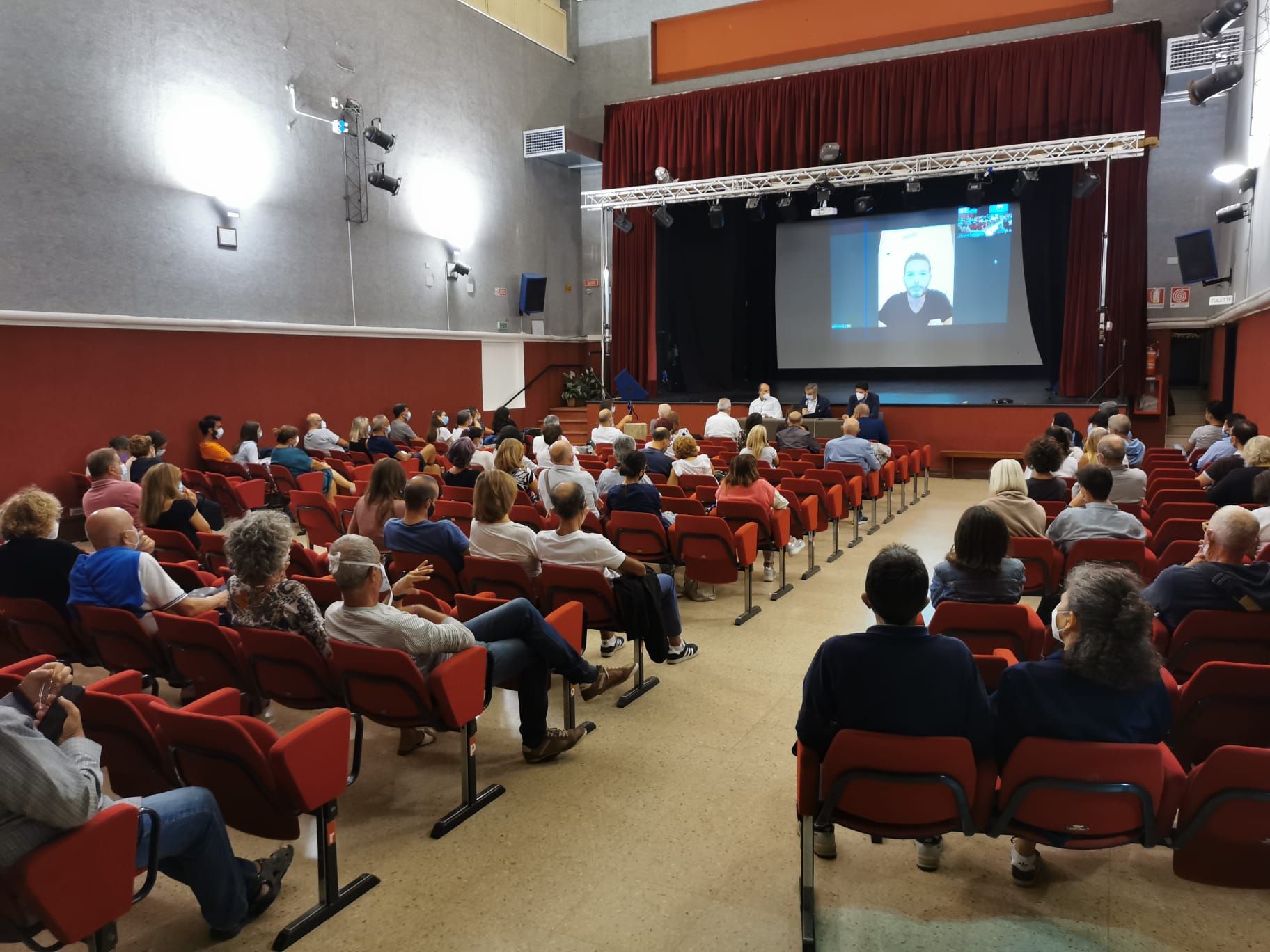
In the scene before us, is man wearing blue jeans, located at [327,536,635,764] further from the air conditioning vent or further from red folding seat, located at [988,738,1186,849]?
the air conditioning vent

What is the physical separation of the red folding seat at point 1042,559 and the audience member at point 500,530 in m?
2.61

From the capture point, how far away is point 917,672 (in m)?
2.26

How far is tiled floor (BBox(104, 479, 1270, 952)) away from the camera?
245cm

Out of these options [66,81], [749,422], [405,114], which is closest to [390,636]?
[66,81]

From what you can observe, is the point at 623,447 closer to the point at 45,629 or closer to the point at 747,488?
the point at 747,488

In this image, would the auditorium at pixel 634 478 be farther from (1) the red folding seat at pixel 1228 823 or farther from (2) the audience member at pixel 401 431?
(2) the audience member at pixel 401 431

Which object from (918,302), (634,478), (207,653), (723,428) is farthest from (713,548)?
(918,302)

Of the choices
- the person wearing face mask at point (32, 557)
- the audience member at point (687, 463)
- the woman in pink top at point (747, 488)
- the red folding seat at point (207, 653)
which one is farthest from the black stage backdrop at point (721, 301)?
the red folding seat at point (207, 653)

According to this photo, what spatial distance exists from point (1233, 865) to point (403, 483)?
417cm

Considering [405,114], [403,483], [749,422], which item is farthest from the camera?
[405,114]

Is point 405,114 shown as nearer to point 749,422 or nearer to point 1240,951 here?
point 749,422

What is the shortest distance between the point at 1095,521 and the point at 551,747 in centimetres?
317

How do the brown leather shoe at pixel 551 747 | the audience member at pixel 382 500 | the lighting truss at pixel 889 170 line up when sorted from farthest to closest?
the lighting truss at pixel 889 170, the audience member at pixel 382 500, the brown leather shoe at pixel 551 747

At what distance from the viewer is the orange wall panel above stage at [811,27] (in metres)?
12.9
